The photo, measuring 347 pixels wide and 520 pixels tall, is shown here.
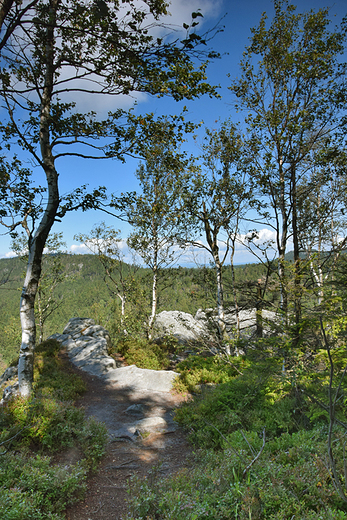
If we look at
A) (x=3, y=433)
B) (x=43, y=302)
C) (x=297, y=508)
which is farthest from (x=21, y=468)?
(x=43, y=302)

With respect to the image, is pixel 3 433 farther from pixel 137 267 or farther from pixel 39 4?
pixel 137 267

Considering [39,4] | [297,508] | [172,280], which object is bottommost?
A: [297,508]

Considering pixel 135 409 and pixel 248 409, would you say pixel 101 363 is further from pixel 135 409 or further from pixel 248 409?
pixel 248 409

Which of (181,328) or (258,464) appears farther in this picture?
(181,328)

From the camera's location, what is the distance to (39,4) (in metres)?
4.88

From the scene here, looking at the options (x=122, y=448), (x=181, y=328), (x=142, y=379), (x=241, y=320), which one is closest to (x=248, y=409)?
(x=122, y=448)

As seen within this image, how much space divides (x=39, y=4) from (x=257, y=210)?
8.02 m

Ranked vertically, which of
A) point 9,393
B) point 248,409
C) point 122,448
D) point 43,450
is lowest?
point 122,448

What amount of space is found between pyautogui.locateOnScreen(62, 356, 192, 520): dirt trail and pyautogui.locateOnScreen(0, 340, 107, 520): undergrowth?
0.89 ft

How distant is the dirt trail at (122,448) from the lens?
14.4 feet

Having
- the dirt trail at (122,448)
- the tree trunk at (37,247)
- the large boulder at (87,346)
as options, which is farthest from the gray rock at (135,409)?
the large boulder at (87,346)

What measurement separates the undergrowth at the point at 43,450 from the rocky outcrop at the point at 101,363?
223 cm

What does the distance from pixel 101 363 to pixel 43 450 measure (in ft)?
23.2

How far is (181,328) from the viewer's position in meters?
21.8
